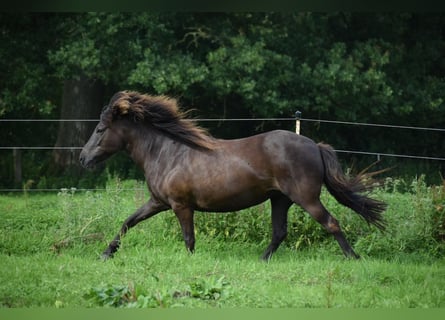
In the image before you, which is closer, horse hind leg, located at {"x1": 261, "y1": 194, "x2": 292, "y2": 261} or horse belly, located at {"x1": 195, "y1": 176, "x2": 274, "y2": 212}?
horse belly, located at {"x1": 195, "y1": 176, "x2": 274, "y2": 212}

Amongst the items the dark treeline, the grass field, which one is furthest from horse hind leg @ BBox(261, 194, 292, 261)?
the dark treeline

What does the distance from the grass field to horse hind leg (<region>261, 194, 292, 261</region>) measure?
0.65ft

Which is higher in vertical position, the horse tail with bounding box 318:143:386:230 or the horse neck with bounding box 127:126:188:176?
the horse neck with bounding box 127:126:188:176

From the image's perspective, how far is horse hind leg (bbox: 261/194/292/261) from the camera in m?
7.69

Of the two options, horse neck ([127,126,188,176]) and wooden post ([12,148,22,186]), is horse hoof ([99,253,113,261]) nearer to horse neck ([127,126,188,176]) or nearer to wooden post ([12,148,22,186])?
horse neck ([127,126,188,176])

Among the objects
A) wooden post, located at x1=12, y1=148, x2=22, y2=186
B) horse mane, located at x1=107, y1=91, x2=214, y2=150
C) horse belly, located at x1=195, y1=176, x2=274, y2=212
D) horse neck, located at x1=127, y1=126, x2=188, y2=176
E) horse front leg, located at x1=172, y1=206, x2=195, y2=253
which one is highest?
horse mane, located at x1=107, y1=91, x2=214, y2=150

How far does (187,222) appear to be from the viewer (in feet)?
25.3

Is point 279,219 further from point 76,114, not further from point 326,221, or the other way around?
point 76,114

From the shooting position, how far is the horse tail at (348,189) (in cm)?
741

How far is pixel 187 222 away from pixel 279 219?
3.56 ft

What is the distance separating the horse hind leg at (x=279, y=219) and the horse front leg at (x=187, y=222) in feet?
2.96

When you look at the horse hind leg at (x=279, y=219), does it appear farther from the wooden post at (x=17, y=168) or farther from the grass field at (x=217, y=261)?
the wooden post at (x=17, y=168)

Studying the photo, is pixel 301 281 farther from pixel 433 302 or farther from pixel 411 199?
pixel 411 199

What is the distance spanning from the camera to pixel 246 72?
16.2m
